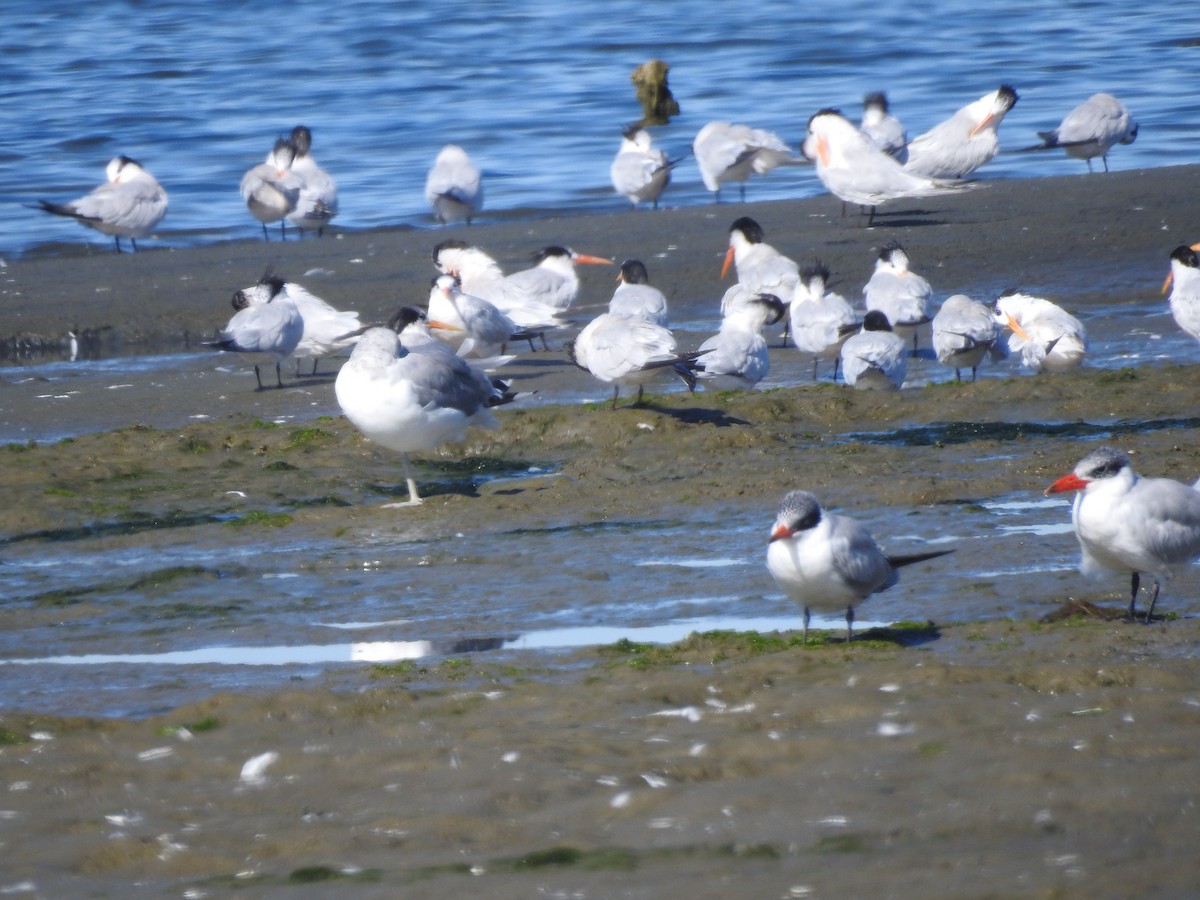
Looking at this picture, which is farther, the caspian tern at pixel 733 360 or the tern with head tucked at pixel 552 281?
the tern with head tucked at pixel 552 281

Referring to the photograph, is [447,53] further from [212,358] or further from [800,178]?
[212,358]

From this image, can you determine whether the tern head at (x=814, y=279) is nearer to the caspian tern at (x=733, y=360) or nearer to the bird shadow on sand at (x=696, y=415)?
the caspian tern at (x=733, y=360)

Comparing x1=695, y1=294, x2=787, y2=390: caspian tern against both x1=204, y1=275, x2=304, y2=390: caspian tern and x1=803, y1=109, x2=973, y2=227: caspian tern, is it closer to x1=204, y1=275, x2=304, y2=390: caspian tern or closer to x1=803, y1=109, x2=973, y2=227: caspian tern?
x1=204, y1=275, x2=304, y2=390: caspian tern

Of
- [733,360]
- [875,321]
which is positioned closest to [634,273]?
[875,321]

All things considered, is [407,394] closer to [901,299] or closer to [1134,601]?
[1134,601]

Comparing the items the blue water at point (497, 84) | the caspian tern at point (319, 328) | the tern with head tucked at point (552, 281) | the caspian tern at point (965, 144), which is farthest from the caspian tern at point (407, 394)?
the blue water at point (497, 84)

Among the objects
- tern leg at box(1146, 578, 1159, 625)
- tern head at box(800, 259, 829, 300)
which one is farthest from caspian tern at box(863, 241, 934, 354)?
tern leg at box(1146, 578, 1159, 625)

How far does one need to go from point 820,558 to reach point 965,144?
12.1 meters

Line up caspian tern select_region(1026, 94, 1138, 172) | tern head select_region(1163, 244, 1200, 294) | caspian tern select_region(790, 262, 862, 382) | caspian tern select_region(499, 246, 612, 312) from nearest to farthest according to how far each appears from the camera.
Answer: caspian tern select_region(790, 262, 862, 382)
tern head select_region(1163, 244, 1200, 294)
caspian tern select_region(499, 246, 612, 312)
caspian tern select_region(1026, 94, 1138, 172)

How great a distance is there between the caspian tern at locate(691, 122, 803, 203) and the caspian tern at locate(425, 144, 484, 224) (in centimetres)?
245

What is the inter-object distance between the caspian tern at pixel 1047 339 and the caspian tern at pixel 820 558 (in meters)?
4.45

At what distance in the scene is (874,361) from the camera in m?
8.98

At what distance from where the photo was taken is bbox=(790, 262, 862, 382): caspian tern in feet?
32.7

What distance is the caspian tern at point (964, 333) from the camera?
9503mm
